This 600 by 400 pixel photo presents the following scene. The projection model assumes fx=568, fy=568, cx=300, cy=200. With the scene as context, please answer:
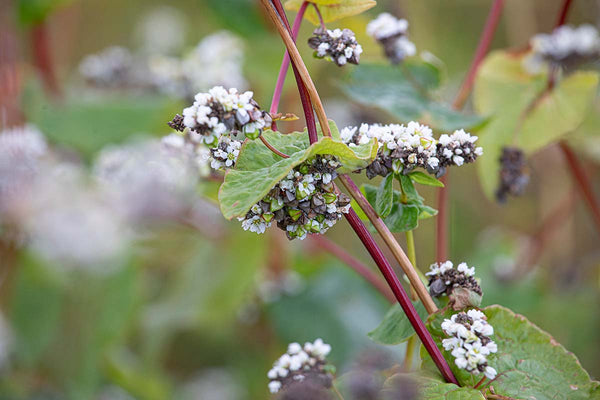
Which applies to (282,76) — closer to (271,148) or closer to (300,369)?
(271,148)

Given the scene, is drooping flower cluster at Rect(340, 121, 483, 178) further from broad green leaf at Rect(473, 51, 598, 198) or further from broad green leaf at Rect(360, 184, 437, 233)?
broad green leaf at Rect(473, 51, 598, 198)

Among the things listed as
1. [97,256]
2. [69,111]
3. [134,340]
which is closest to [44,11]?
[69,111]

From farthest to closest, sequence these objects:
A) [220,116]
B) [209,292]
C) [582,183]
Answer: [209,292] < [582,183] < [220,116]

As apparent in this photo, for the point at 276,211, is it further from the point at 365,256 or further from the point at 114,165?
the point at 365,256

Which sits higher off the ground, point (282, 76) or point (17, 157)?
point (17, 157)

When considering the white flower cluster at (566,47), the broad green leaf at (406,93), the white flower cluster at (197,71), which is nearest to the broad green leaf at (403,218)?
the broad green leaf at (406,93)

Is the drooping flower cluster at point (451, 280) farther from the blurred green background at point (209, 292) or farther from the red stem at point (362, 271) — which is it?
the blurred green background at point (209, 292)

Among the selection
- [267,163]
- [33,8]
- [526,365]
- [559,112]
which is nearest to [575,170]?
[559,112]

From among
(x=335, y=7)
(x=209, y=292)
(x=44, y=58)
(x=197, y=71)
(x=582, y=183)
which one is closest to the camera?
(x=335, y=7)
